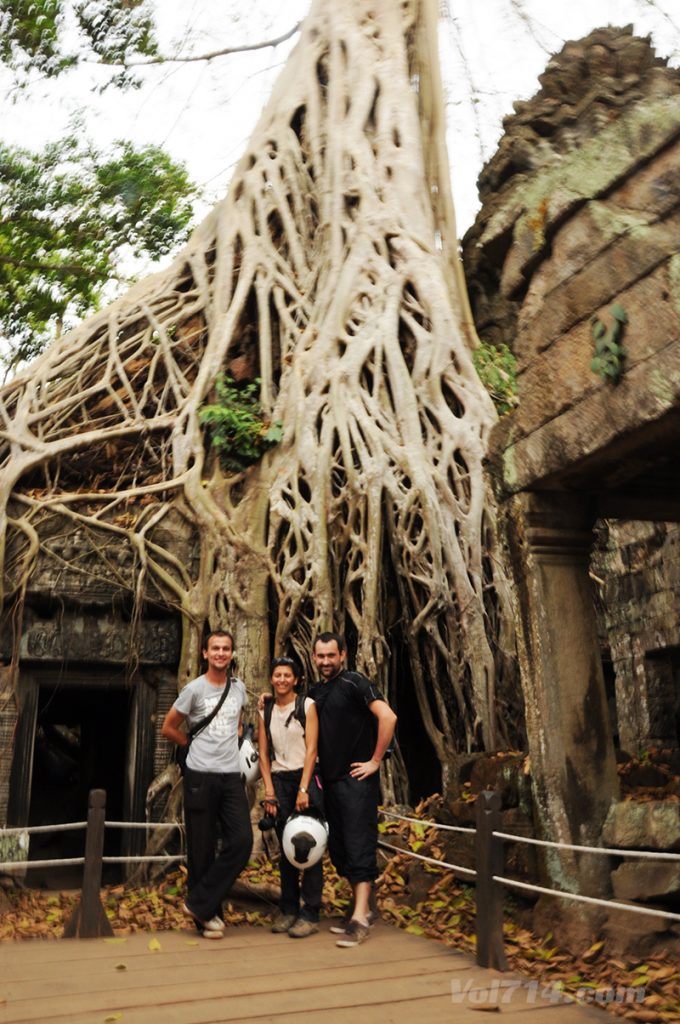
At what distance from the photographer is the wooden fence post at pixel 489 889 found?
10.4 feet

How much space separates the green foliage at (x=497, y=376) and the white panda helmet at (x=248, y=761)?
149 inches

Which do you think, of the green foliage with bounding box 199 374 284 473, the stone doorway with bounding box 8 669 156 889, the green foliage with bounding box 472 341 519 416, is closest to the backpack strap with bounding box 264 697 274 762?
the stone doorway with bounding box 8 669 156 889

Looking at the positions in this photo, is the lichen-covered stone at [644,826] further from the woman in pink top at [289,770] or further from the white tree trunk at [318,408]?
the white tree trunk at [318,408]

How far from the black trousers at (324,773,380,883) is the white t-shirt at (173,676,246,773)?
454 millimetres

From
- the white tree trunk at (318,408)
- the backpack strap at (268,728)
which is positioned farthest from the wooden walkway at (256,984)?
the white tree trunk at (318,408)

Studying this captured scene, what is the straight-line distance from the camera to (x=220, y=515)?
662 cm

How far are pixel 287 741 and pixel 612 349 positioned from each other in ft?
7.16

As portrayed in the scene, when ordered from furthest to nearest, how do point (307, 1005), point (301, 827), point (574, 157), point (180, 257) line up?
point (180, 257), point (301, 827), point (574, 157), point (307, 1005)

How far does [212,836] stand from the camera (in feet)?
13.0

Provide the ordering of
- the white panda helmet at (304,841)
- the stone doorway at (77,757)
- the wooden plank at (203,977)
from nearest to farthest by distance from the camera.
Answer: the wooden plank at (203,977) → the white panda helmet at (304,841) → the stone doorway at (77,757)

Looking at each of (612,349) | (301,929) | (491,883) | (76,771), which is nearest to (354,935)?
(301,929)

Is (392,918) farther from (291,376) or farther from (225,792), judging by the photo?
(291,376)

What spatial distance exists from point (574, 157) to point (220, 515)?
3.89m

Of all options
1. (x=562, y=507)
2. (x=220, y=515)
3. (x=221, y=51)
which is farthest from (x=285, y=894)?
(x=221, y=51)
